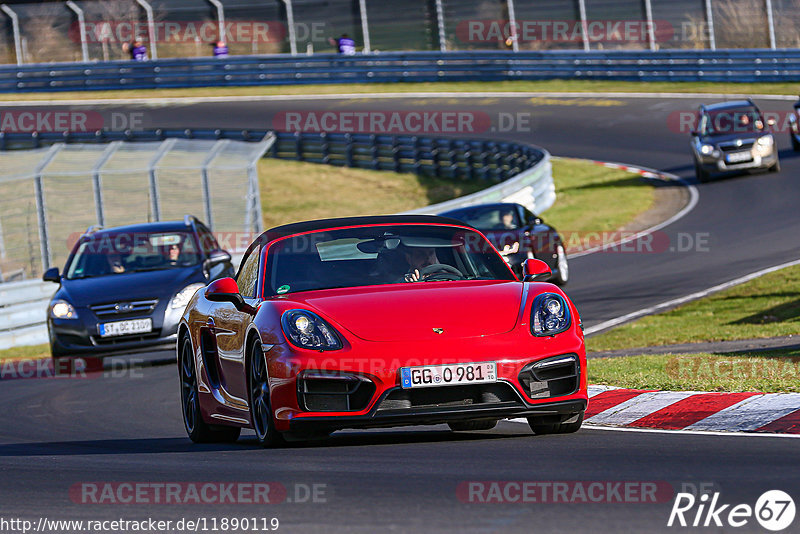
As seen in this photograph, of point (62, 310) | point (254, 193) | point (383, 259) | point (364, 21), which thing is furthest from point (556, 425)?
point (364, 21)

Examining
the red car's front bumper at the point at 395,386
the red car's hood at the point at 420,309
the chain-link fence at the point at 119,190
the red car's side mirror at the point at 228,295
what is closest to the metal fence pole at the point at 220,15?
the chain-link fence at the point at 119,190

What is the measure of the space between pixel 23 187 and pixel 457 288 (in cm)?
1532

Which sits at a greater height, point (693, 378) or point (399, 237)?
point (399, 237)

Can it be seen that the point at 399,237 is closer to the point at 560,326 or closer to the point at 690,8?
the point at 560,326

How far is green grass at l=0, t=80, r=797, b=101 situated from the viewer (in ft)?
134

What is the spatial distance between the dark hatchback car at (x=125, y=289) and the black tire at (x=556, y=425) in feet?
26.3

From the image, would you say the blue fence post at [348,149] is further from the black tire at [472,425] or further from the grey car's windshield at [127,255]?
the black tire at [472,425]

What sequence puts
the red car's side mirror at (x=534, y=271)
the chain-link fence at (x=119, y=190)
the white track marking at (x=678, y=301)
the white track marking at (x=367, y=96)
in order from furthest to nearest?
1. the white track marking at (x=367, y=96)
2. the chain-link fence at (x=119, y=190)
3. the white track marking at (x=678, y=301)
4. the red car's side mirror at (x=534, y=271)

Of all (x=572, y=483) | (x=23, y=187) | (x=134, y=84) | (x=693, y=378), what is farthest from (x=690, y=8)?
(x=572, y=483)

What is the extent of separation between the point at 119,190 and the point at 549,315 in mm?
16985

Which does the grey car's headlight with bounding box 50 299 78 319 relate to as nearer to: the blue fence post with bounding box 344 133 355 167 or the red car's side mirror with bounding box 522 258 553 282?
the red car's side mirror with bounding box 522 258 553 282

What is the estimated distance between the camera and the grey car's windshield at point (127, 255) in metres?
15.9

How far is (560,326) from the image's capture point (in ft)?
23.8

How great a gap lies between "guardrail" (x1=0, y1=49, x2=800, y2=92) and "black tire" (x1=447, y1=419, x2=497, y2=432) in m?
34.3
